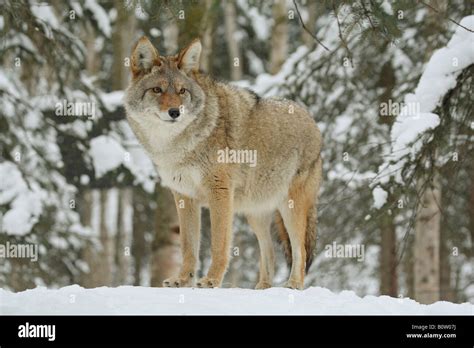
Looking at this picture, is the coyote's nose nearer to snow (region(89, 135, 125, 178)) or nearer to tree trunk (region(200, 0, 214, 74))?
tree trunk (region(200, 0, 214, 74))

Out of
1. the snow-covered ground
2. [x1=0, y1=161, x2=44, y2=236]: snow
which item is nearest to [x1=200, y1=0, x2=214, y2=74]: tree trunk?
[x1=0, y1=161, x2=44, y2=236]: snow

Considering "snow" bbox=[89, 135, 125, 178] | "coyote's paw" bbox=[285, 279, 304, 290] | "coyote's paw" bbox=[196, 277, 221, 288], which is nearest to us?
"coyote's paw" bbox=[196, 277, 221, 288]

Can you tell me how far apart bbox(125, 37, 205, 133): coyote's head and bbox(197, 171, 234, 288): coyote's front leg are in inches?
26.6

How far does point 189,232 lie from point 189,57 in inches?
67.9

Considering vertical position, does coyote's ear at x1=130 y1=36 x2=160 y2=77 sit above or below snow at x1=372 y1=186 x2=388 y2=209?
above

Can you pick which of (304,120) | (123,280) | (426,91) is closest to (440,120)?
(426,91)

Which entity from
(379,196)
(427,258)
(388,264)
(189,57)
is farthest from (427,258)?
(189,57)

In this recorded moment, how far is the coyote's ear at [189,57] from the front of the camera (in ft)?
25.3

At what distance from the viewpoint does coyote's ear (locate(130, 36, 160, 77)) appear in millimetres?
7641

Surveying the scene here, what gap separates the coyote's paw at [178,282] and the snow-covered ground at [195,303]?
1.02 meters

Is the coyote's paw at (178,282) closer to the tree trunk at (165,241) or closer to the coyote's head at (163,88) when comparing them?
the coyote's head at (163,88)

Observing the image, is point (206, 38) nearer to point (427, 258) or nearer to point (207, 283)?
point (427, 258)

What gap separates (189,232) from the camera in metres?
7.91
